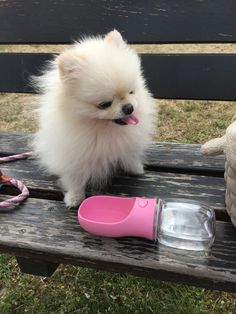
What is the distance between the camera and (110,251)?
4.87 ft

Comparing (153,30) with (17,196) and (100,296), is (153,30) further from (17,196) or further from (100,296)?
(100,296)

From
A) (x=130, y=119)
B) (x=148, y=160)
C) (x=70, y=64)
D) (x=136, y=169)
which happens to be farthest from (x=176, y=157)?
(x=70, y=64)

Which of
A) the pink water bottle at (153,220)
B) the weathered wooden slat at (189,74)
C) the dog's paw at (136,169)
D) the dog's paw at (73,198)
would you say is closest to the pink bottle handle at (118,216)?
the pink water bottle at (153,220)

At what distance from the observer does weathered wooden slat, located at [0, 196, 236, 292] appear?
4.51 feet

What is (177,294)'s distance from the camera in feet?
7.04

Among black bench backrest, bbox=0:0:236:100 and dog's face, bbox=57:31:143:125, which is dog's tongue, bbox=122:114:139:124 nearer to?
dog's face, bbox=57:31:143:125

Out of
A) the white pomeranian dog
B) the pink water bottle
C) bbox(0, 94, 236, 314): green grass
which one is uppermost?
the white pomeranian dog

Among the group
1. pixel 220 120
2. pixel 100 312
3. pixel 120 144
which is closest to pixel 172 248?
pixel 120 144

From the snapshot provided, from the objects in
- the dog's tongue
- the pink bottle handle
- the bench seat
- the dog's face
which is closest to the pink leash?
the bench seat

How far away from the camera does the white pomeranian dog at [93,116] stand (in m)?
1.61

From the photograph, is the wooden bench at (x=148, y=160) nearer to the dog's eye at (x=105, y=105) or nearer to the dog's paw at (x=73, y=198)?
the dog's paw at (x=73, y=198)

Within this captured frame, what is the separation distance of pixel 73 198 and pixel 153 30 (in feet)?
3.35

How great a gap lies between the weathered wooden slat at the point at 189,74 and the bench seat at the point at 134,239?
335mm

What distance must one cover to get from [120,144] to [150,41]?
77 cm
